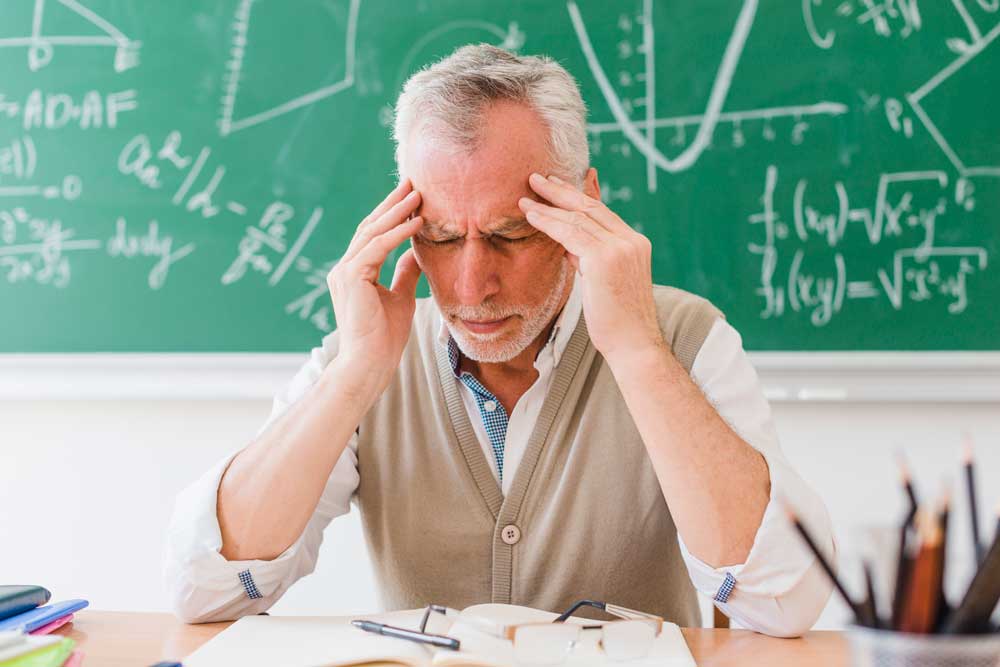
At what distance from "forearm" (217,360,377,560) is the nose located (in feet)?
0.66

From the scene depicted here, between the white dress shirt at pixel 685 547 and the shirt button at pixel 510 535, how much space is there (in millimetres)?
68

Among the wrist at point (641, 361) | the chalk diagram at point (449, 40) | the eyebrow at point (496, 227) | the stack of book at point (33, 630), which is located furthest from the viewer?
the chalk diagram at point (449, 40)

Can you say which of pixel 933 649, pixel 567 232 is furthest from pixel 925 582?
pixel 567 232

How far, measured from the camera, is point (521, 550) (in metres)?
1.51

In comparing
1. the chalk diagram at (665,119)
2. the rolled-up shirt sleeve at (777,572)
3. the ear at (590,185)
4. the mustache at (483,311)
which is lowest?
the rolled-up shirt sleeve at (777,572)

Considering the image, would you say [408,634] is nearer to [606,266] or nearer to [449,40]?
[606,266]

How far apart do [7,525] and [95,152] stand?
967 millimetres

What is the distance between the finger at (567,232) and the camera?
140 centimetres

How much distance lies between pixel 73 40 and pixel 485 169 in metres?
1.48

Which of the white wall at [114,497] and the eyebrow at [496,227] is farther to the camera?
the white wall at [114,497]

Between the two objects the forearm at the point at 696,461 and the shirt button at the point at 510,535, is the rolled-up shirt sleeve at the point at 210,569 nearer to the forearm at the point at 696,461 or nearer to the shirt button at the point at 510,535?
the shirt button at the point at 510,535

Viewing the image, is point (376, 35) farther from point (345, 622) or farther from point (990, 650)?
point (990, 650)

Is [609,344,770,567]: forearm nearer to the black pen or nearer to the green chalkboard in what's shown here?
the black pen

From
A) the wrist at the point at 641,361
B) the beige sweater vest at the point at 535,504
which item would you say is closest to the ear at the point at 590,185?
the beige sweater vest at the point at 535,504
